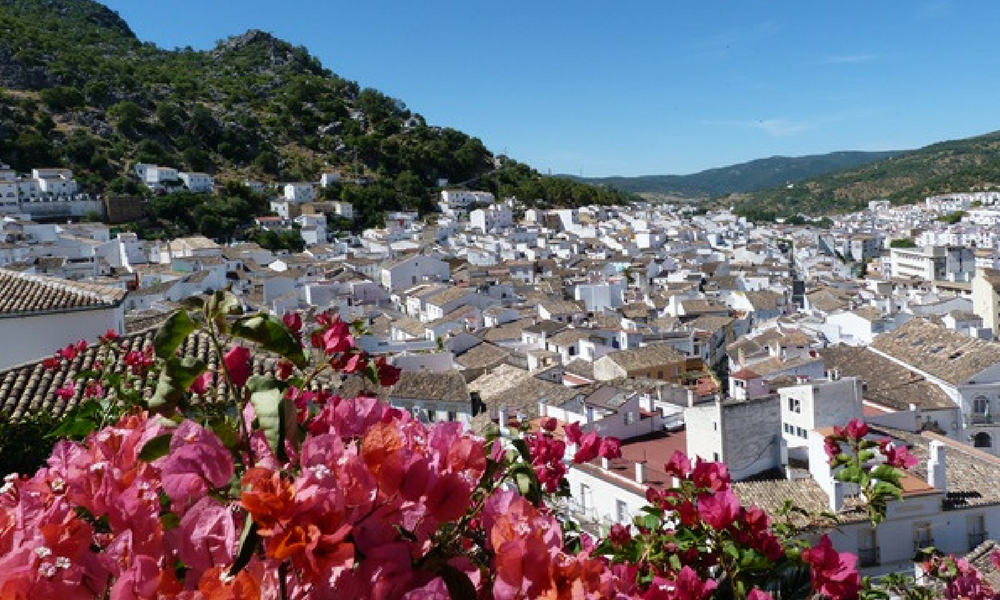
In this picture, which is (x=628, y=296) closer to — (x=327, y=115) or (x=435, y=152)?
(x=435, y=152)

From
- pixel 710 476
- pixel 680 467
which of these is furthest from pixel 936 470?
pixel 710 476

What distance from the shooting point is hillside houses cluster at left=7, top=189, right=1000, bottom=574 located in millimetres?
12391

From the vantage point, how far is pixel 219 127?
249 feet

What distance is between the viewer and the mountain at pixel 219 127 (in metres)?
63.8

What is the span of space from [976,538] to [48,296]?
13733 mm

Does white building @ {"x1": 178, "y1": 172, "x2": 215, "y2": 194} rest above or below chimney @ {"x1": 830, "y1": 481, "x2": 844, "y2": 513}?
above

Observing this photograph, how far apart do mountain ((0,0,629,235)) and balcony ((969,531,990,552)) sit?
52437 millimetres

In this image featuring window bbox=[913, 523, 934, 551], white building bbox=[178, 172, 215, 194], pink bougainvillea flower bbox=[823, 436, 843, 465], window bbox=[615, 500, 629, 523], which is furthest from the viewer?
white building bbox=[178, 172, 215, 194]

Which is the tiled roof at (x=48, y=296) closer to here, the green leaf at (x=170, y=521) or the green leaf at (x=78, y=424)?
the green leaf at (x=78, y=424)

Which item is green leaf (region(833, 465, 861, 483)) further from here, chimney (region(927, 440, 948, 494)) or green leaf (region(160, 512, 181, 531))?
chimney (region(927, 440, 948, 494))

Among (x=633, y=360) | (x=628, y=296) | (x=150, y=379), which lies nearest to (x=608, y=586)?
(x=150, y=379)

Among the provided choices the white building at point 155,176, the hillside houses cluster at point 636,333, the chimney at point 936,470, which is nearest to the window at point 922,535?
the hillside houses cluster at point 636,333

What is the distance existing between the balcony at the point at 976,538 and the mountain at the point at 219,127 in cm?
5244

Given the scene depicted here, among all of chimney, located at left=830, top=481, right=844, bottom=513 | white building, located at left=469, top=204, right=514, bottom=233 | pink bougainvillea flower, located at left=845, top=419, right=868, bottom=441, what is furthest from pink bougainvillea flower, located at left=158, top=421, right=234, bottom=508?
white building, located at left=469, top=204, right=514, bottom=233
